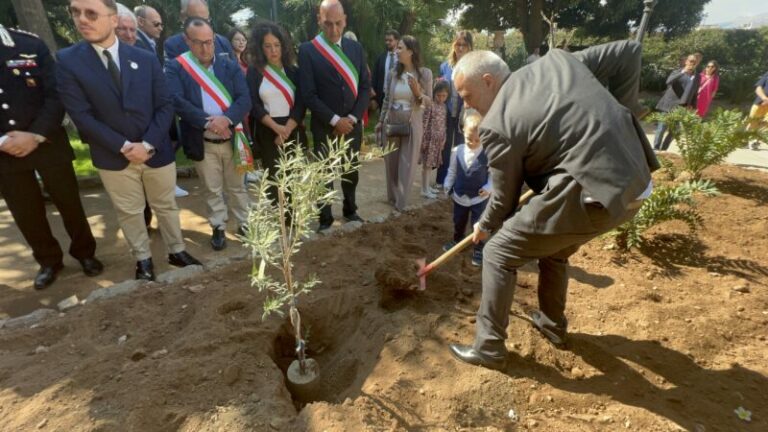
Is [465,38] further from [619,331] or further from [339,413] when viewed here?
[339,413]

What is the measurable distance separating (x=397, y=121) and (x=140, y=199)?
264 centimetres

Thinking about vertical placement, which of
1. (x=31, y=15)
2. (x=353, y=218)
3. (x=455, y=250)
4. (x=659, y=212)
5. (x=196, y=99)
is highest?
(x=31, y=15)

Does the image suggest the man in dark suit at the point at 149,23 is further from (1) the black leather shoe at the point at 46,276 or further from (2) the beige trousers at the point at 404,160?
(2) the beige trousers at the point at 404,160

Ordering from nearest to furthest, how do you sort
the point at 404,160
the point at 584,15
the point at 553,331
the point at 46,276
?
1. the point at 553,331
2. the point at 46,276
3. the point at 404,160
4. the point at 584,15

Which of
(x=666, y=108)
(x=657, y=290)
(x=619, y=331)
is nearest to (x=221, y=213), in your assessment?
(x=619, y=331)

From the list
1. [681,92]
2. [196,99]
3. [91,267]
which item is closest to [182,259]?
[91,267]

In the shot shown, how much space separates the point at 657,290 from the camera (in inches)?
128

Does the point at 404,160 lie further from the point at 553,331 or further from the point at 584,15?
the point at 584,15

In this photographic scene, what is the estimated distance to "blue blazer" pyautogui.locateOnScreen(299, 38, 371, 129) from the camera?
12.7 ft

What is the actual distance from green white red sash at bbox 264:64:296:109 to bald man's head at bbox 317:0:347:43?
57 cm

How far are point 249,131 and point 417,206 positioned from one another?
2.15 metres

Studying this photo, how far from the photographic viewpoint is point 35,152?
320 centimetres

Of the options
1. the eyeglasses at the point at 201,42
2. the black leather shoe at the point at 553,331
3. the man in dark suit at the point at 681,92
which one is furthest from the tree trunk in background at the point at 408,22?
the black leather shoe at the point at 553,331

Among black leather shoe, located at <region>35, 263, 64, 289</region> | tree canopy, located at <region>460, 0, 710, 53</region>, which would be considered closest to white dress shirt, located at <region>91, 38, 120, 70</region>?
black leather shoe, located at <region>35, 263, 64, 289</region>
